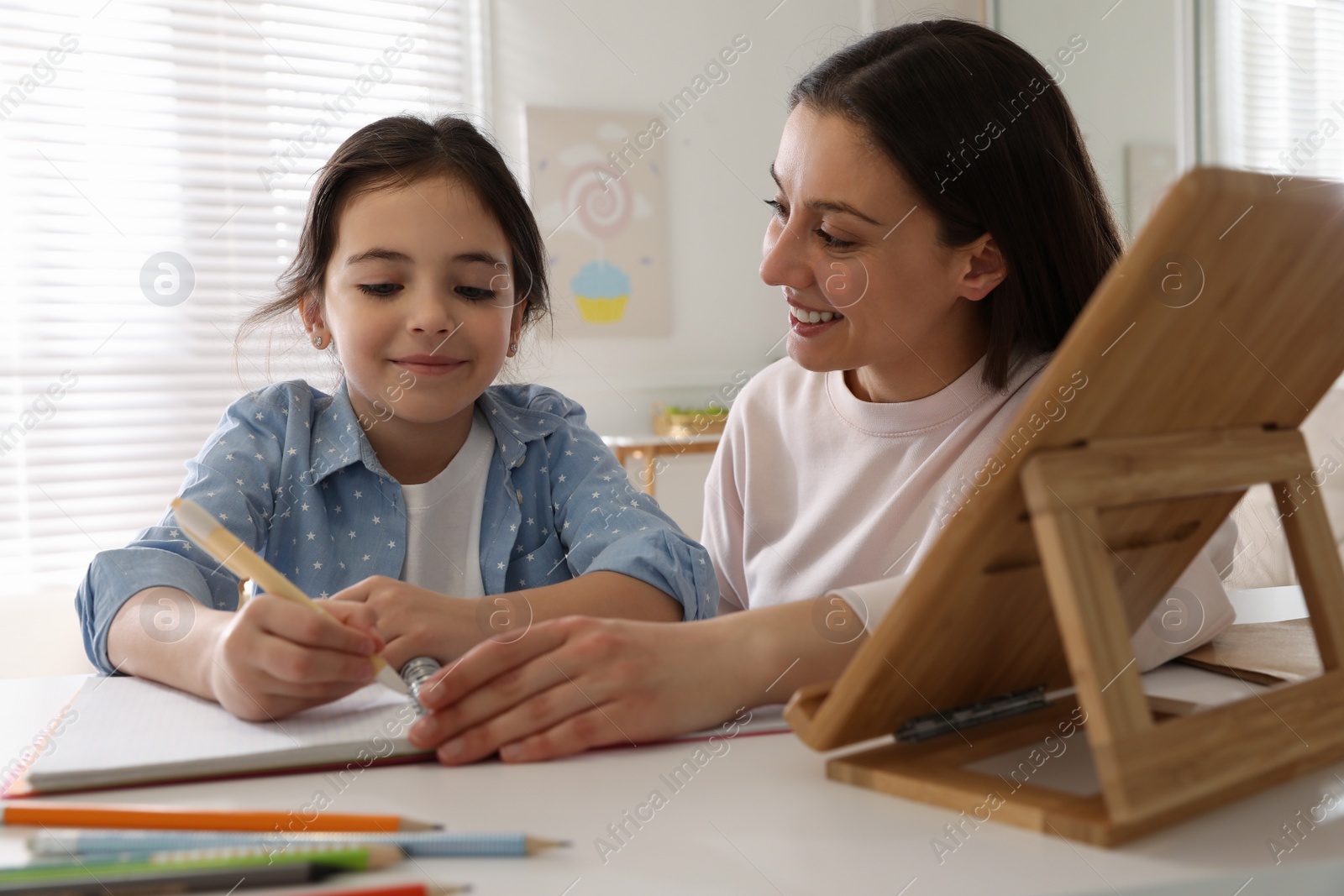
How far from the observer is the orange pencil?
495 millimetres

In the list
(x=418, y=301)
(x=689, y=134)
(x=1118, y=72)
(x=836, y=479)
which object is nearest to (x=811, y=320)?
(x=836, y=479)

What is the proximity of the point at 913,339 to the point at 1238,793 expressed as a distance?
2.53 ft

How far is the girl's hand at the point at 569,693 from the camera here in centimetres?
64

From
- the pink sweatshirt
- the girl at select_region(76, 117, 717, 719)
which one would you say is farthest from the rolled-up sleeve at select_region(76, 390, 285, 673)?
the pink sweatshirt

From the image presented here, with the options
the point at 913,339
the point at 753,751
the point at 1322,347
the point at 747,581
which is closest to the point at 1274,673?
the point at 1322,347

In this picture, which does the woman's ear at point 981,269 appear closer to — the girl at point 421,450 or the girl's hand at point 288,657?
the girl at point 421,450

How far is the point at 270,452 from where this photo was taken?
3.70 ft

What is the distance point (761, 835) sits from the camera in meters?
0.51

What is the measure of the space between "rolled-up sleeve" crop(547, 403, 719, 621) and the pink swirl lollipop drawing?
106 inches

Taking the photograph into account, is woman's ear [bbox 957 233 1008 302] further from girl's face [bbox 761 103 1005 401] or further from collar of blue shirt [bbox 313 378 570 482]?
collar of blue shirt [bbox 313 378 570 482]

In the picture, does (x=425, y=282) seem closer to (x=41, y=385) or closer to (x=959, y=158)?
(x=959, y=158)

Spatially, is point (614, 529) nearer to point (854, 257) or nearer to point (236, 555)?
point (854, 257)

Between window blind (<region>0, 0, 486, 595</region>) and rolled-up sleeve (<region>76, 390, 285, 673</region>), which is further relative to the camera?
window blind (<region>0, 0, 486, 595</region>)

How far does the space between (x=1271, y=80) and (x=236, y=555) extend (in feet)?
10.7
